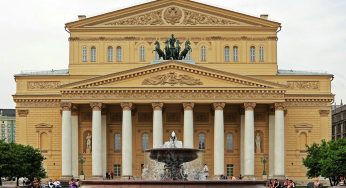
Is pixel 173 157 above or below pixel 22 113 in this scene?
below

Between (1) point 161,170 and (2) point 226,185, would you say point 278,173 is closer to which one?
(1) point 161,170

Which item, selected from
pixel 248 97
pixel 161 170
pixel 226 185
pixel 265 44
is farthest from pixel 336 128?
pixel 226 185

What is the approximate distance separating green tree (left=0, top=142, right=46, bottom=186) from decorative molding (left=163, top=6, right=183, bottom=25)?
22788 mm

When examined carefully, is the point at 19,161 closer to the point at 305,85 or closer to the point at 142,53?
the point at 142,53

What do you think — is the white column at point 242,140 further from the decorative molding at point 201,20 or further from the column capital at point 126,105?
the column capital at point 126,105

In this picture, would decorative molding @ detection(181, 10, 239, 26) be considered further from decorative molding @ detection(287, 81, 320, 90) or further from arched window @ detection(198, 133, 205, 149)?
arched window @ detection(198, 133, 205, 149)

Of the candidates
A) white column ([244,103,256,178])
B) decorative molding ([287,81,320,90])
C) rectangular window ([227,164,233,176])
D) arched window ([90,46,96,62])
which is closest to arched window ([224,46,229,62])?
decorative molding ([287,81,320,90])

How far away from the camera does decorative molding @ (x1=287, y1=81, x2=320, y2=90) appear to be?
292 ft

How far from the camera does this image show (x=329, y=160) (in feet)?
223

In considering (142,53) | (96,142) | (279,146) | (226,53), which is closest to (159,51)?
(142,53)

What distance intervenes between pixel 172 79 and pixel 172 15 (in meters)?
11.4

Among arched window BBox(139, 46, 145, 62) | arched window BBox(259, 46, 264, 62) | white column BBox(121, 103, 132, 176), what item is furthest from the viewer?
arched window BBox(139, 46, 145, 62)

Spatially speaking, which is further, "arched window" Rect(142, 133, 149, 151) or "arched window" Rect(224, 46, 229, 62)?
"arched window" Rect(224, 46, 229, 62)

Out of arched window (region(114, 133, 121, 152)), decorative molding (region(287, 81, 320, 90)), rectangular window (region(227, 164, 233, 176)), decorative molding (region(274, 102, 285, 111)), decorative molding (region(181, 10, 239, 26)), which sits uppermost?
decorative molding (region(181, 10, 239, 26))
